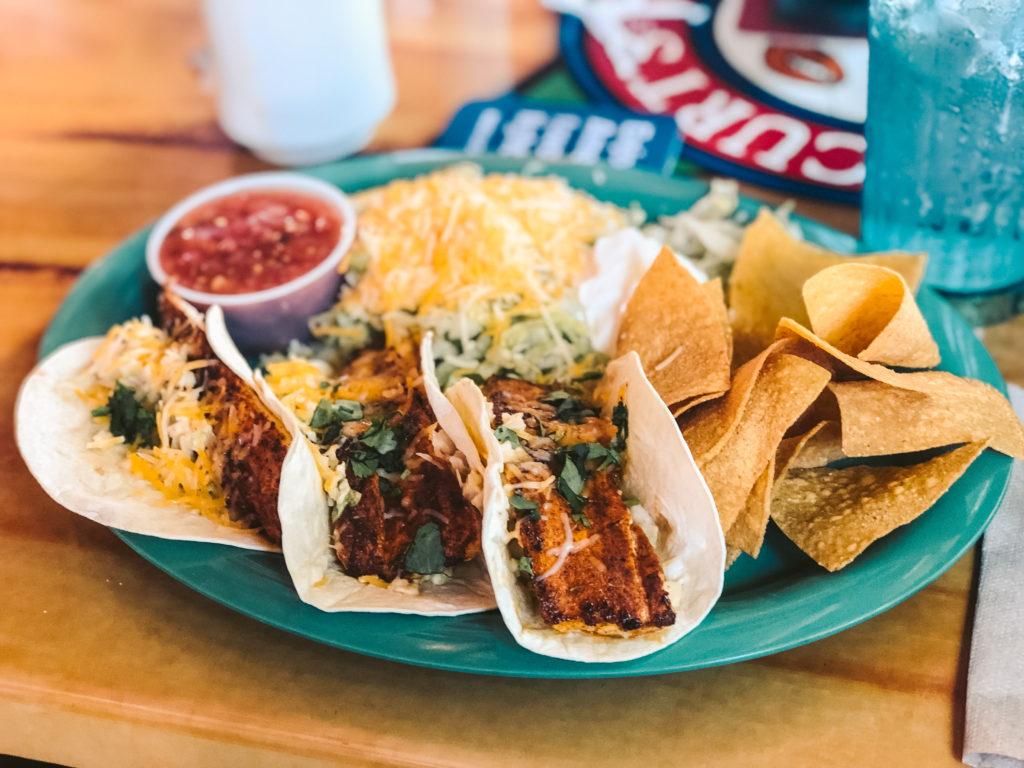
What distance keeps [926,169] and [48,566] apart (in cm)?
166

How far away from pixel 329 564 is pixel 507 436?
307mm

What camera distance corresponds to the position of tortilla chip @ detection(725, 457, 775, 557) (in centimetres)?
141

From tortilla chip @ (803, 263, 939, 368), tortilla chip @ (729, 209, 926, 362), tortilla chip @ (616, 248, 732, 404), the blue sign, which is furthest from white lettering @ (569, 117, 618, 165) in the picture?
tortilla chip @ (803, 263, 939, 368)

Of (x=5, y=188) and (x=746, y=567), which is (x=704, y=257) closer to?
(x=746, y=567)

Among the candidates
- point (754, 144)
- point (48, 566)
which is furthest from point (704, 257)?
point (48, 566)

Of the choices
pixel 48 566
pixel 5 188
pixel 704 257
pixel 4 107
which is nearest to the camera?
pixel 48 566

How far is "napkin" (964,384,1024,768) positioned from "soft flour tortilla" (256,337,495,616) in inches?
25.3

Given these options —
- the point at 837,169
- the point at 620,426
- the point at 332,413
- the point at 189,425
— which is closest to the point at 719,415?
the point at 620,426

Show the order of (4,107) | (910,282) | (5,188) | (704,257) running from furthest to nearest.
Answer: (4,107) → (5,188) → (704,257) → (910,282)

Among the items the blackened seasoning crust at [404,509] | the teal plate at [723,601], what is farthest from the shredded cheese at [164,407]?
Result: the blackened seasoning crust at [404,509]

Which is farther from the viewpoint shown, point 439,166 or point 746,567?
point 439,166

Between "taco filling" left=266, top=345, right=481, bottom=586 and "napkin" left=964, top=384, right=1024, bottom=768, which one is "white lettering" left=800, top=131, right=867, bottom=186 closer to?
"napkin" left=964, top=384, right=1024, bottom=768

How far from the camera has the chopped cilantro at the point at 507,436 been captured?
1.40 metres

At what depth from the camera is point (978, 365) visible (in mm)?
1696
